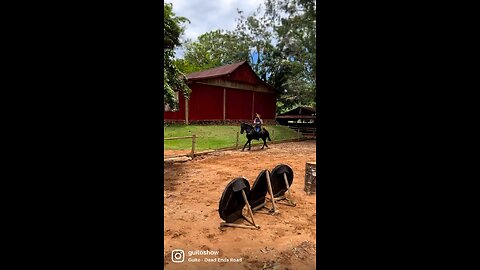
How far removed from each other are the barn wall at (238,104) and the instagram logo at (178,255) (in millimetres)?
15627

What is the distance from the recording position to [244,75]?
20062 mm

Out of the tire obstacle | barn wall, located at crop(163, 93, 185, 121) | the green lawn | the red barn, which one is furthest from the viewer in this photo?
the red barn

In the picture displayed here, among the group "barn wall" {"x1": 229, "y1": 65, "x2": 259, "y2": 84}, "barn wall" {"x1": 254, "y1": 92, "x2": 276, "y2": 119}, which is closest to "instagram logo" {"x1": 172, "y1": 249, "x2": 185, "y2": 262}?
"barn wall" {"x1": 229, "y1": 65, "x2": 259, "y2": 84}

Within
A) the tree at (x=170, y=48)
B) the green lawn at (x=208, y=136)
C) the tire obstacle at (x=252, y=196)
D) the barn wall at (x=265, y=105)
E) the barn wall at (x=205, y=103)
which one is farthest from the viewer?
the barn wall at (x=265, y=105)

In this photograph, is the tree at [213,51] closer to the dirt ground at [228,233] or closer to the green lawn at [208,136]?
the green lawn at [208,136]

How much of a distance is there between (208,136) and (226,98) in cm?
528

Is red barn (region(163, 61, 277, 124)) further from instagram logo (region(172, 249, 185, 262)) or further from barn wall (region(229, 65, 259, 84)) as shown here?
instagram logo (region(172, 249, 185, 262))

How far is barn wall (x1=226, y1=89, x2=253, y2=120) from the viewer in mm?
18688

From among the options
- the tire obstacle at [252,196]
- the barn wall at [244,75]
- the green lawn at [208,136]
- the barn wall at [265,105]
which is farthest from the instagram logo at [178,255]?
the barn wall at [265,105]

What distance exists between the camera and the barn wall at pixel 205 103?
56.2 feet

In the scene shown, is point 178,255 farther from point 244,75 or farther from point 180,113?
point 244,75

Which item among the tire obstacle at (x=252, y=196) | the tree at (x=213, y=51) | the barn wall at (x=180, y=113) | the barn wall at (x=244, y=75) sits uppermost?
the tree at (x=213, y=51)

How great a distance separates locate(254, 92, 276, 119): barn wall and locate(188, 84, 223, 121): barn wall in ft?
11.6
